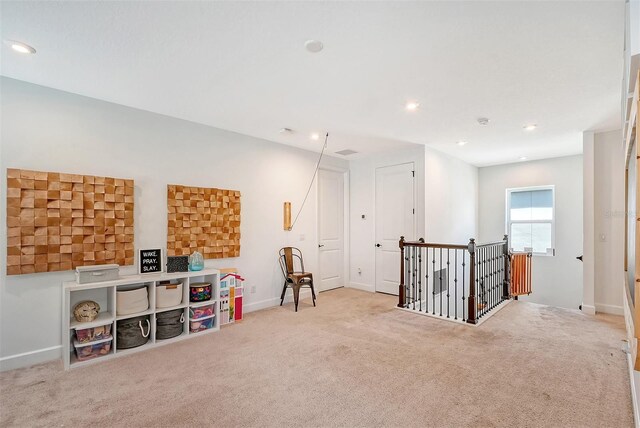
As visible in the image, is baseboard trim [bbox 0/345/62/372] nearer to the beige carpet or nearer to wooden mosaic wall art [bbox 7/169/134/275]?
the beige carpet

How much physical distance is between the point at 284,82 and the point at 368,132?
183 cm

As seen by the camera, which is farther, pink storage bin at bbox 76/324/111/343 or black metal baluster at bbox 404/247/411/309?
black metal baluster at bbox 404/247/411/309

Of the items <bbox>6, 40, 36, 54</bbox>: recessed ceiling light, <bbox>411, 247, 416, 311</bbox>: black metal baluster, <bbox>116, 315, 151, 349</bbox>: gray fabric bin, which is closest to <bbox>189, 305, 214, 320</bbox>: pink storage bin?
<bbox>116, 315, 151, 349</bbox>: gray fabric bin

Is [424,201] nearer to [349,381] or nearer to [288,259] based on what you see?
[288,259]

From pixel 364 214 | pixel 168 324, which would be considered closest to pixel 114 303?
pixel 168 324

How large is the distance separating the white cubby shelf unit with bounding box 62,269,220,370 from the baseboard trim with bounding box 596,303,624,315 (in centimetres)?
521

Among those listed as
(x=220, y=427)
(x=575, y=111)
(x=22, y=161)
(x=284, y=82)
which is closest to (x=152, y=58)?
(x=284, y=82)

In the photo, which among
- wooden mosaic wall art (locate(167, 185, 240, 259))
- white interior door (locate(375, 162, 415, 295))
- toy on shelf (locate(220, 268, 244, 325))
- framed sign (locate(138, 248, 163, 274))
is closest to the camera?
framed sign (locate(138, 248, 163, 274))

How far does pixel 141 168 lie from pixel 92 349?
191 cm

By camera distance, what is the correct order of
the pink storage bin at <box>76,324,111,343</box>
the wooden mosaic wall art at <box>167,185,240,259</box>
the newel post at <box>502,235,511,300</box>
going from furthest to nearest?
the newel post at <box>502,235,511,300</box>
the wooden mosaic wall art at <box>167,185,240,259</box>
the pink storage bin at <box>76,324,111,343</box>

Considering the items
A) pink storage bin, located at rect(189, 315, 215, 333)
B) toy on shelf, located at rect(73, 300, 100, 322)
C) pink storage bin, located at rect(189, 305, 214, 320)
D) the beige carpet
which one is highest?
toy on shelf, located at rect(73, 300, 100, 322)

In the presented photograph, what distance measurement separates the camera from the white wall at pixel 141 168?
2.76m

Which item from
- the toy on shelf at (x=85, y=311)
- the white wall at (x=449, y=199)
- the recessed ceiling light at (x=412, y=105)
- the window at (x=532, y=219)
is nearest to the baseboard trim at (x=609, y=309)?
the window at (x=532, y=219)

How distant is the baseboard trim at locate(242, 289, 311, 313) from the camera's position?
4.38m
